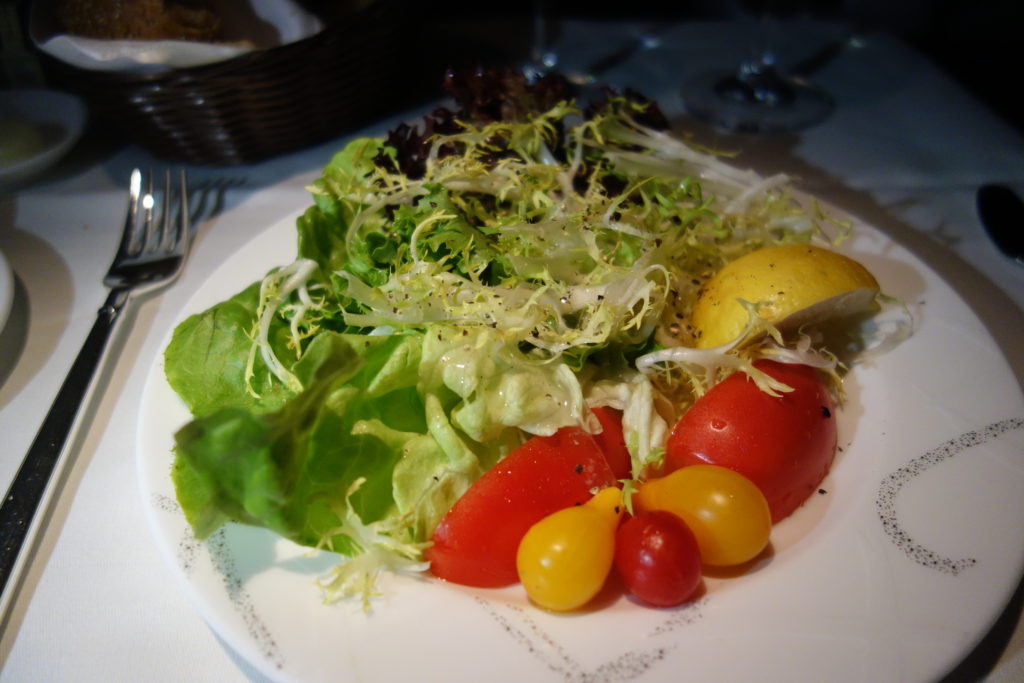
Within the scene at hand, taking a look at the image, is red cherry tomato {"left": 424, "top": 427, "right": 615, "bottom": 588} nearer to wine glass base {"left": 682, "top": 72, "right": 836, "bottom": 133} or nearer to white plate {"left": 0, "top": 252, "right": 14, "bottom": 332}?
white plate {"left": 0, "top": 252, "right": 14, "bottom": 332}

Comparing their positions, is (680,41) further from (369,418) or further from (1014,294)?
(369,418)

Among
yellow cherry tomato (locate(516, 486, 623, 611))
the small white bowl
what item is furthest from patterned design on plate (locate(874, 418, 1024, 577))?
the small white bowl

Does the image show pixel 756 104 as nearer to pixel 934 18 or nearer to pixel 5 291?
pixel 934 18

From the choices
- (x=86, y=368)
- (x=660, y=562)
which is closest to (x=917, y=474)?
(x=660, y=562)

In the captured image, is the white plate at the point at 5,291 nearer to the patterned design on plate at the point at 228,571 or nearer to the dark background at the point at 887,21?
the patterned design on plate at the point at 228,571

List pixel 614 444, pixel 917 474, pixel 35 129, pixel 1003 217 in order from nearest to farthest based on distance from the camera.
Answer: pixel 917 474 < pixel 614 444 < pixel 1003 217 < pixel 35 129

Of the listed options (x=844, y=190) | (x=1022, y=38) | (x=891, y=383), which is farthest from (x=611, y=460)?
(x=1022, y=38)
